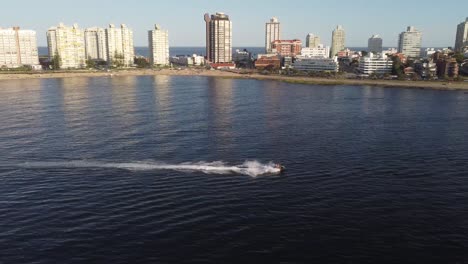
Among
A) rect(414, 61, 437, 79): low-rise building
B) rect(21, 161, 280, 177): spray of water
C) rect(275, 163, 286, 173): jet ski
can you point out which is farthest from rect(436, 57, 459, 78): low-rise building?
rect(21, 161, 280, 177): spray of water

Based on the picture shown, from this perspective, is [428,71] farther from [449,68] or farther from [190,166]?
[190,166]

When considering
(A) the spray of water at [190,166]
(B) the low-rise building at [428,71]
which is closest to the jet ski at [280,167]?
(A) the spray of water at [190,166]

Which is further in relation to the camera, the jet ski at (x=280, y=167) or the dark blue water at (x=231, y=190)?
the jet ski at (x=280, y=167)

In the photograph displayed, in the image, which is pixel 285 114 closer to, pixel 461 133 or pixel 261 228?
pixel 461 133

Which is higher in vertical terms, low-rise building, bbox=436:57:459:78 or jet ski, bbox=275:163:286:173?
low-rise building, bbox=436:57:459:78

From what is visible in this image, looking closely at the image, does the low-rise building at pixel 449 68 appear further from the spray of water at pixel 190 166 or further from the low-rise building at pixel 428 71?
the spray of water at pixel 190 166

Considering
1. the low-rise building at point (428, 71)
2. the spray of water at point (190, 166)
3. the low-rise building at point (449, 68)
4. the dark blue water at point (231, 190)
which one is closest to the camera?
the dark blue water at point (231, 190)

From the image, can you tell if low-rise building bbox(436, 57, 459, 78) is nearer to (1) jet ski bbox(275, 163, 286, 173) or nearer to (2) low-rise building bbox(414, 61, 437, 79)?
(2) low-rise building bbox(414, 61, 437, 79)
